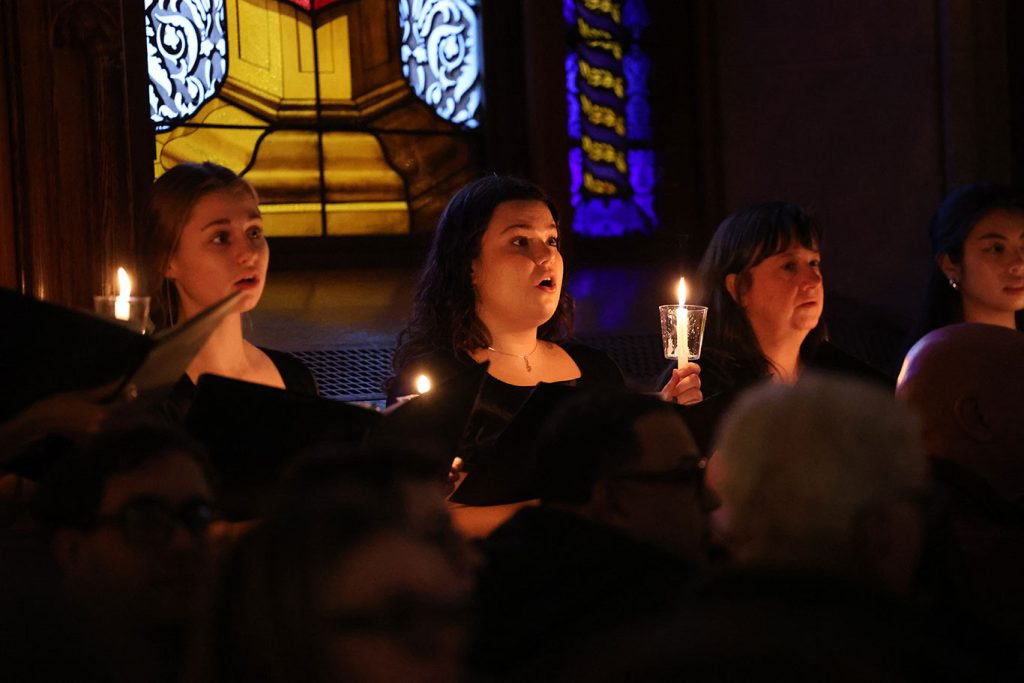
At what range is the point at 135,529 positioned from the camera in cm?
148

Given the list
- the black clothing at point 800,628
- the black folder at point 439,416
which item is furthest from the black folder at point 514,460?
the black clothing at point 800,628

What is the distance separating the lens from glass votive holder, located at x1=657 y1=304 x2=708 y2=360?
283 cm

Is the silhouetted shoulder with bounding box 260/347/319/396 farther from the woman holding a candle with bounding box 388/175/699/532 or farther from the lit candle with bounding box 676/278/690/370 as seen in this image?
the lit candle with bounding box 676/278/690/370

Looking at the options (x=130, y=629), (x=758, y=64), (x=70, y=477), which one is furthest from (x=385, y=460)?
(x=758, y=64)

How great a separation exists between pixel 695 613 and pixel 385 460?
41cm

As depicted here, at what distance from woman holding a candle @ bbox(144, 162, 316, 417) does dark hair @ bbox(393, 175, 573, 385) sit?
52 cm

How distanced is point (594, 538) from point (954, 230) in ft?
8.99

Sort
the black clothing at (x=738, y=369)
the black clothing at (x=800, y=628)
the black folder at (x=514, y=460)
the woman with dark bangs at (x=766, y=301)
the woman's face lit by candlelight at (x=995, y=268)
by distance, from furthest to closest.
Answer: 1. the woman's face lit by candlelight at (x=995, y=268)
2. the woman with dark bangs at (x=766, y=301)
3. the black clothing at (x=738, y=369)
4. the black folder at (x=514, y=460)
5. the black clothing at (x=800, y=628)

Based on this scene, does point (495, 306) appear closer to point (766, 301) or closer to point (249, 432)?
point (766, 301)

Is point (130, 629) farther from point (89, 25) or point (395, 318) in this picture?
point (395, 318)

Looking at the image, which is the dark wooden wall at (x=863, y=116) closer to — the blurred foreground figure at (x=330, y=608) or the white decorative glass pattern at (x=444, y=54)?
the white decorative glass pattern at (x=444, y=54)

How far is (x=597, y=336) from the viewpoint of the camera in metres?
4.70

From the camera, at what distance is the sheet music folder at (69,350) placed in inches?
68.9

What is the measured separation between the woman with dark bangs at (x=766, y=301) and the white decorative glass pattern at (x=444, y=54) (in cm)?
190
